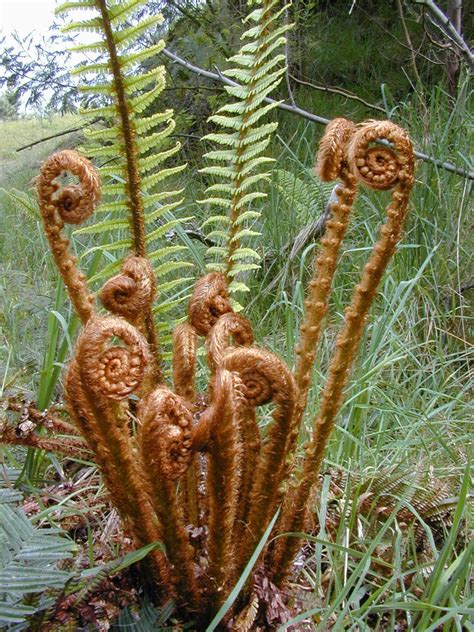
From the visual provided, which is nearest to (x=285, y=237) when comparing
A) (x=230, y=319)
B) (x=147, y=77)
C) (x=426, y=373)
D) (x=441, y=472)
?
(x=426, y=373)

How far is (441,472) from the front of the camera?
1.49 m

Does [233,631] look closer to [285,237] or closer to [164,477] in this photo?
[164,477]

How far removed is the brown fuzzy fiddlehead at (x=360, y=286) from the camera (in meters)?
0.80

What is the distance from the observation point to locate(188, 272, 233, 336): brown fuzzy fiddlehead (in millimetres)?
972

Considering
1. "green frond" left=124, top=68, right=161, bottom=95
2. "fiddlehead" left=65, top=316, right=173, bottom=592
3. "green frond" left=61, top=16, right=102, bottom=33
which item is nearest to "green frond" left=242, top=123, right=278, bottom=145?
"green frond" left=124, top=68, right=161, bottom=95

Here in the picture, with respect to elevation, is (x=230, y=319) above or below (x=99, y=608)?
above

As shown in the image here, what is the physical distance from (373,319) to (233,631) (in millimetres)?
1357

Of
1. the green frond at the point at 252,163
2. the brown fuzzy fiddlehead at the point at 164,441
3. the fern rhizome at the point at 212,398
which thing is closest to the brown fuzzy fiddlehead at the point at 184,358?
the fern rhizome at the point at 212,398

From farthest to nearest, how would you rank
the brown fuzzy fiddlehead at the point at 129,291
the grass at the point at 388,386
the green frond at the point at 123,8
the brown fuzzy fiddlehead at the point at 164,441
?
the green frond at the point at 123,8 → the grass at the point at 388,386 → the brown fuzzy fiddlehead at the point at 129,291 → the brown fuzzy fiddlehead at the point at 164,441

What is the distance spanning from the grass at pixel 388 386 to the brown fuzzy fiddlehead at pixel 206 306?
0.35 meters

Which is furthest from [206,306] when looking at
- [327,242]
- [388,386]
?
[388,386]

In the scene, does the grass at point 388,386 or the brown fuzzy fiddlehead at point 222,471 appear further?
the grass at point 388,386

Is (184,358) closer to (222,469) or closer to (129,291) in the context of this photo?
(129,291)

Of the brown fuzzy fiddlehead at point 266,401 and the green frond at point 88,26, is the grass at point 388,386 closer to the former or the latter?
the brown fuzzy fiddlehead at point 266,401
